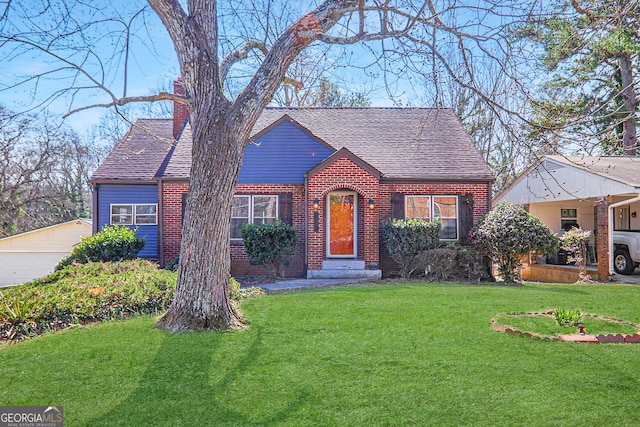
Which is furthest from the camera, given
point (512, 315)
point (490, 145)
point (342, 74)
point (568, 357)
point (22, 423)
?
point (490, 145)

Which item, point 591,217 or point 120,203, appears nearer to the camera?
point 120,203

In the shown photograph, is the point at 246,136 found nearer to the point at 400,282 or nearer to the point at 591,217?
the point at 400,282

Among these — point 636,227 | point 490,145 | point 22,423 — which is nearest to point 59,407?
point 22,423

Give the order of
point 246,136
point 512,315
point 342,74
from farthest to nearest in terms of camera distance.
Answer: point 342,74
point 512,315
point 246,136

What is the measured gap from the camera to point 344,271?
39.5ft

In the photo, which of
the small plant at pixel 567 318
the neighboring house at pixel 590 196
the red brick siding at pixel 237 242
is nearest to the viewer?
the small plant at pixel 567 318

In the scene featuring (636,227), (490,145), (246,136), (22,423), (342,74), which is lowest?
(22,423)

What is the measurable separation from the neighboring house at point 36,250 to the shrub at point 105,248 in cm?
592

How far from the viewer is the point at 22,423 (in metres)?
3.39

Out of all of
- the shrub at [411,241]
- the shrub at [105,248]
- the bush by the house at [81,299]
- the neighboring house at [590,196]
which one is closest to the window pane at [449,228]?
the shrub at [411,241]

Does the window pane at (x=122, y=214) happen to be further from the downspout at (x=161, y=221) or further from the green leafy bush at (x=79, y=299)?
the green leafy bush at (x=79, y=299)

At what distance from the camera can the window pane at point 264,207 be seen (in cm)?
1315

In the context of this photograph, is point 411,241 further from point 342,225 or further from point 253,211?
point 253,211

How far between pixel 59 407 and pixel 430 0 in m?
6.52
